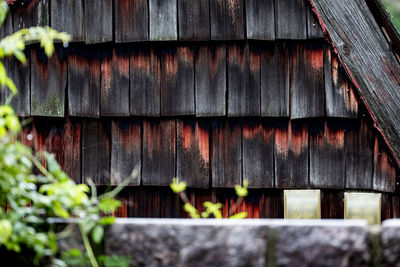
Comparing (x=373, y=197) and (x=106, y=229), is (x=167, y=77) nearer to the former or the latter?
(x=373, y=197)

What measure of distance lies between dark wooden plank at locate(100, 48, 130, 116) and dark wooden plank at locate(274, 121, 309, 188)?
121 centimetres

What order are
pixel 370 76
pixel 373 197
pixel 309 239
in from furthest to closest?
pixel 370 76 → pixel 373 197 → pixel 309 239

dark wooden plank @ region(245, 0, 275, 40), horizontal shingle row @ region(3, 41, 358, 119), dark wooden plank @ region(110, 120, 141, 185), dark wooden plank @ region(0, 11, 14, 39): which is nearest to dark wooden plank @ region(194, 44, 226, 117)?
horizontal shingle row @ region(3, 41, 358, 119)

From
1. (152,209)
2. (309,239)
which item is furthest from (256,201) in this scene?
(309,239)

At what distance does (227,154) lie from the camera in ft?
13.5

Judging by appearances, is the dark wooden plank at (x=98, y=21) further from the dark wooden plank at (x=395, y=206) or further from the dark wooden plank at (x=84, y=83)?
the dark wooden plank at (x=395, y=206)

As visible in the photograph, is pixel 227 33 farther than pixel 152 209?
No

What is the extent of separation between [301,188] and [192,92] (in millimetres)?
1087

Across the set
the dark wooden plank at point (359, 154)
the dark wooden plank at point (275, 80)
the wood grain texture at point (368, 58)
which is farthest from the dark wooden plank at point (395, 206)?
the dark wooden plank at point (275, 80)

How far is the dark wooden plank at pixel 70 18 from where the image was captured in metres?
4.20

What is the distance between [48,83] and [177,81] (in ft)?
3.46

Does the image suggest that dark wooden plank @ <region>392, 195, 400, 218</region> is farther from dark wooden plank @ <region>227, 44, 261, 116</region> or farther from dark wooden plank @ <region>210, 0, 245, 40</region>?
dark wooden plank @ <region>210, 0, 245, 40</region>

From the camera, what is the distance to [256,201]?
4168 mm

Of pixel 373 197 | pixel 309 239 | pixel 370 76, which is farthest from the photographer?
pixel 370 76
